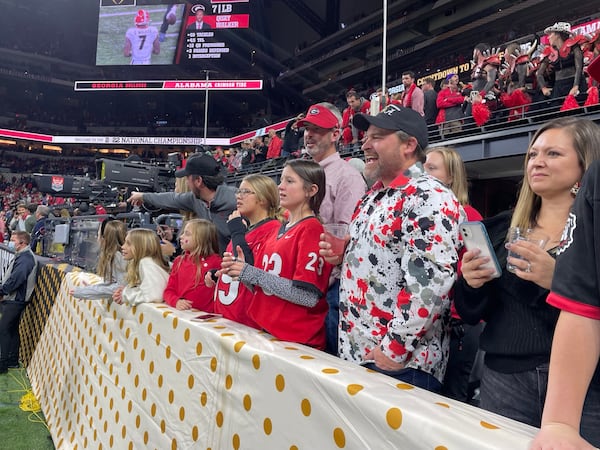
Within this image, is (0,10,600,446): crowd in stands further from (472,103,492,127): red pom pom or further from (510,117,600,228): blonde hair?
(472,103,492,127): red pom pom

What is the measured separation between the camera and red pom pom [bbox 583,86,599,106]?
18.9 feet

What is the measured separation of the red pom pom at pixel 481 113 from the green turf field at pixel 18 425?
7.07 meters

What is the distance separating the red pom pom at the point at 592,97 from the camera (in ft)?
18.9

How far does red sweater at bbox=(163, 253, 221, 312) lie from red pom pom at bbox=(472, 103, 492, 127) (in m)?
6.09

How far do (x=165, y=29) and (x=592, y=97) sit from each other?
76.2ft

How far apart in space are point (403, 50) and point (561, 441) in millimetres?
21496

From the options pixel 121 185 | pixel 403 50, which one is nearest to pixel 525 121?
pixel 121 185

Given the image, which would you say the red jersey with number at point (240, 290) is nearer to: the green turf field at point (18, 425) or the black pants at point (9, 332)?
the green turf field at point (18, 425)

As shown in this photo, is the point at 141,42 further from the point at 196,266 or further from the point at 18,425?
the point at 196,266

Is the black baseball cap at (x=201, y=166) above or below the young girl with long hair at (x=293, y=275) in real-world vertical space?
above

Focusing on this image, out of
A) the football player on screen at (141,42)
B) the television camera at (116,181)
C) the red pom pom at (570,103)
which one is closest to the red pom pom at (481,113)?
the red pom pom at (570,103)

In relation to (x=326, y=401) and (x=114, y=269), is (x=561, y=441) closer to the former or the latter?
(x=326, y=401)

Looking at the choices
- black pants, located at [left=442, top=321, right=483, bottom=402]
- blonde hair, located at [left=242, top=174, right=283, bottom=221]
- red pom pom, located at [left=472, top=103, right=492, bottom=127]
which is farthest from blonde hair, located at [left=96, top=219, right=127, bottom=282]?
red pom pom, located at [left=472, top=103, right=492, bottom=127]

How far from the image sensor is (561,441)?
0.74m
